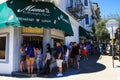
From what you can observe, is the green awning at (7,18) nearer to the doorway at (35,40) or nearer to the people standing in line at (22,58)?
the people standing in line at (22,58)

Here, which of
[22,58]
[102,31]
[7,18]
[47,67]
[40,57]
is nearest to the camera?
[7,18]

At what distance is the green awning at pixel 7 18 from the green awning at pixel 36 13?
243 mm

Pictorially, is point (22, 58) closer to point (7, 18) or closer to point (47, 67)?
point (47, 67)

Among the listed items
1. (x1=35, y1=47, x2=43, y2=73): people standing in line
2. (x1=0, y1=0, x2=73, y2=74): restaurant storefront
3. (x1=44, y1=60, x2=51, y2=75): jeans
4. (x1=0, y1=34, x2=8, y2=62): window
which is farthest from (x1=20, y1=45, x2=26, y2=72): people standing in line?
(x1=44, y1=60, x2=51, y2=75): jeans

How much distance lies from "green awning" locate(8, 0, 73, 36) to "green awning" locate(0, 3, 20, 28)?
243 millimetres

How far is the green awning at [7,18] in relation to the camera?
1545cm

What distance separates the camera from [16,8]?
52.6 ft

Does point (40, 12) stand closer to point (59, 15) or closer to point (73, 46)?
point (59, 15)

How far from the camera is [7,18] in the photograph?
619 inches

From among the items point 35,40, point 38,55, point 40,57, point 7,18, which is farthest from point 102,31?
point 7,18

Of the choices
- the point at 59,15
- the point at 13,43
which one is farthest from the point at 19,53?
the point at 59,15

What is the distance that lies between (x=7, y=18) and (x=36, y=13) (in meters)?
1.83

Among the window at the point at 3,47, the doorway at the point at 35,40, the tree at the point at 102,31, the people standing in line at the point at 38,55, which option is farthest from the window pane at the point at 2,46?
the tree at the point at 102,31

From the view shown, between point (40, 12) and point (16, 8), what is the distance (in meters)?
1.52
